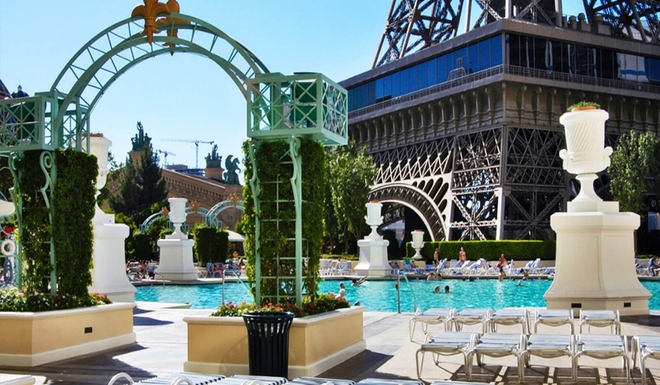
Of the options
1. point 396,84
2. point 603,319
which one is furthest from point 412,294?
point 396,84

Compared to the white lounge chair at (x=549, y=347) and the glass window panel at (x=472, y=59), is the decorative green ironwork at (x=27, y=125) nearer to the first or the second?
the white lounge chair at (x=549, y=347)

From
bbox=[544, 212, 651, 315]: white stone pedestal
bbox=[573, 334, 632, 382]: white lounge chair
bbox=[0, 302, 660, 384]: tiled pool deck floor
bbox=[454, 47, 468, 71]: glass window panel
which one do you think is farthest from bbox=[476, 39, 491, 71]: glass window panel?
bbox=[573, 334, 632, 382]: white lounge chair

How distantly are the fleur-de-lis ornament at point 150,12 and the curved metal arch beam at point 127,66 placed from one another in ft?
0.38

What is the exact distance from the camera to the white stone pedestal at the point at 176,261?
34.2 m

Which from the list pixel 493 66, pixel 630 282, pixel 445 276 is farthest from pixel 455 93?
pixel 630 282

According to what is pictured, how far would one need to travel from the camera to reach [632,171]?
44031 mm

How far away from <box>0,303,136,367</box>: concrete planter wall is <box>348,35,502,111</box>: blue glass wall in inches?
1534

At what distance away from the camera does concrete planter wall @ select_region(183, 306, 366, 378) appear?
981 centimetres

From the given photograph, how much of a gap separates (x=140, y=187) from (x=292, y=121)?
200ft

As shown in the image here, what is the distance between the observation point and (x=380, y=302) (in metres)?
25.4

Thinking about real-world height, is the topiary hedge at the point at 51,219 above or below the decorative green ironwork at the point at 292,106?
below

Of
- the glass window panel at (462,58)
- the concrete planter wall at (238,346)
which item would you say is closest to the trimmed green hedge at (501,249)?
the glass window panel at (462,58)

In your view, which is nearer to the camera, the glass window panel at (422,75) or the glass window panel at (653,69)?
the glass window panel at (653,69)

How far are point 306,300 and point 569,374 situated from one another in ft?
12.2
